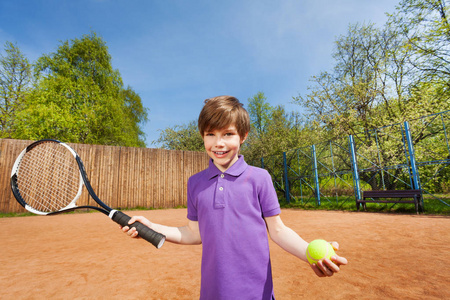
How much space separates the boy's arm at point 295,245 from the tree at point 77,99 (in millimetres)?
17337

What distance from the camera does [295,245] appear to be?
46.8 inches

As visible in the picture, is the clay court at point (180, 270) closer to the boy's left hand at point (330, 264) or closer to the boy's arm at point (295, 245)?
the boy's arm at point (295, 245)

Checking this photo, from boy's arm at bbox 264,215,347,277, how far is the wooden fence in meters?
11.7

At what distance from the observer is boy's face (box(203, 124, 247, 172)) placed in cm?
132

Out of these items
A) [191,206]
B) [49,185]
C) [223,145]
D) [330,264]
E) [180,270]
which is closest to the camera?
[330,264]

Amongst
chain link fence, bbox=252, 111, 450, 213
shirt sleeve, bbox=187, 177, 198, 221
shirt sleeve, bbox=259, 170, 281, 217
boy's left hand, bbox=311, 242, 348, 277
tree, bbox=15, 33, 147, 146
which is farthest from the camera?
tree, bbox=15, 33, 147, 146

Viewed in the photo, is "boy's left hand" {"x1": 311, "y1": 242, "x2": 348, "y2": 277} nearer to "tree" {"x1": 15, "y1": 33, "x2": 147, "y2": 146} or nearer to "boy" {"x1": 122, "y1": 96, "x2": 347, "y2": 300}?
"boy" {"x1": 122, "y1": 96, "x2": 347, "y2": 300}

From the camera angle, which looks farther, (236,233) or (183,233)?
(183,233)

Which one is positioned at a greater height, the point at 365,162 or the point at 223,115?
the point at 365,162

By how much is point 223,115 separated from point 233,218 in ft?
1.81

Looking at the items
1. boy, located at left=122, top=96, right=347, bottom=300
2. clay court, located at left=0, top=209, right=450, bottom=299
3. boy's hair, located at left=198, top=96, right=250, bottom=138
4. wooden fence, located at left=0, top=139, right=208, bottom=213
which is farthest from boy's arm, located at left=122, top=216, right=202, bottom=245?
wooden fence, located at left=0, top=139, right=208, bottom=213

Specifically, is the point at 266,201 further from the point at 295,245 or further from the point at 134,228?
the point at 134,228

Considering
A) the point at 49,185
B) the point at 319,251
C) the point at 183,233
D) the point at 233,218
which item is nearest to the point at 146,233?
the point at 183,233

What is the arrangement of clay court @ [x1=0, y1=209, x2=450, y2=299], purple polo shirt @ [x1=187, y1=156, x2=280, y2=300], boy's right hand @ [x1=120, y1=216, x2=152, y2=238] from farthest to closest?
clay court @ [x1=0, y1=209, x2=450, y2=299], boy's right hand @ [x1=120, y1=216, x2=152, y2=238], purple polo shirt @ [x1=187, y1=156, x2=280, y2=300]
